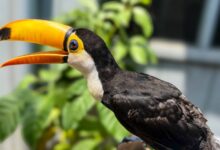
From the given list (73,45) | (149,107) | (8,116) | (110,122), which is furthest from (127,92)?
(8,116)

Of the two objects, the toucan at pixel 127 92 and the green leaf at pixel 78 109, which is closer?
the toucan at pixel 127 92

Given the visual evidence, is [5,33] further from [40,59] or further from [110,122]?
[110,122]

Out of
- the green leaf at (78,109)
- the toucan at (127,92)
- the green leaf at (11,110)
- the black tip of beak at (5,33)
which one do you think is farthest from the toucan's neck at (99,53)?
the green leaf at (11,110)

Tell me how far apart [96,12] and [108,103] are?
2.45 feet

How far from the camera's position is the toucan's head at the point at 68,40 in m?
0.94

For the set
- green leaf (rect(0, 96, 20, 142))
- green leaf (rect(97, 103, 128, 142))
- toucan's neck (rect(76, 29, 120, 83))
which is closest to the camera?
toucan's neck (rect(76, 29, 120, 83))

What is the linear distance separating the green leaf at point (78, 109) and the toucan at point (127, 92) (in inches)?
11.3

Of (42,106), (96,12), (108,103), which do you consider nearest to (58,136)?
(42,106)

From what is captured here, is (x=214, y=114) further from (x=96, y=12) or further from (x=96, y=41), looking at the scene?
(x=96, y=41)

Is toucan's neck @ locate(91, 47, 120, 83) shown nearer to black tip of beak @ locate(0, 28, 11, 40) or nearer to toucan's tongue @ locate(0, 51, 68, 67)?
toucan's tongue @ locate(0, 51, 68, 67)

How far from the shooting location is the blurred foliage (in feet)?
4.25

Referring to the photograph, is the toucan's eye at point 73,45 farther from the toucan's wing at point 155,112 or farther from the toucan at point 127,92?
the toucan's wing at point 155,112

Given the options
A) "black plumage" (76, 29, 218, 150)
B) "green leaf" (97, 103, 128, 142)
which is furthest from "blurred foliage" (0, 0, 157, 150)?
"black plumage" (76, 29, 218, 150)

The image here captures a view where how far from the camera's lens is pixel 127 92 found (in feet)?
3.11
